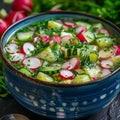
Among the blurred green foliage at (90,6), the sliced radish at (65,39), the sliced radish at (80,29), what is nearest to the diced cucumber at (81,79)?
the sliced radish at (65,39)

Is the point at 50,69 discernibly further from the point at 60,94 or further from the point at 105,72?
the point at 105,72

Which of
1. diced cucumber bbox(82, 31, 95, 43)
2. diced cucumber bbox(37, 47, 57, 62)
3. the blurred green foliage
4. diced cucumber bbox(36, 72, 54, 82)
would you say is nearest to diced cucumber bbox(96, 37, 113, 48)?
diced cucumber bbox(82, 31, 95, 43)

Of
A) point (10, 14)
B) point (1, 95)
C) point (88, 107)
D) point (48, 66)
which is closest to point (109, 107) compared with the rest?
point (88, 107)

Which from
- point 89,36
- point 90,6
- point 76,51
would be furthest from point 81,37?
point 90,6

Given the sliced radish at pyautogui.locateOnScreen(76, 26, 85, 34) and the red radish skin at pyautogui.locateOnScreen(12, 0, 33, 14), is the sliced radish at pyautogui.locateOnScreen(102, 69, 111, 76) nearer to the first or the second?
the sliced radish at pyautogui.locateOnScreen(76, 26, 85, 34)

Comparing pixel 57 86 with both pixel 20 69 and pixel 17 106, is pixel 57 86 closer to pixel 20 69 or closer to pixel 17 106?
pixel 20 69

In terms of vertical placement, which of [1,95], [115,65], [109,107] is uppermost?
[115,65]

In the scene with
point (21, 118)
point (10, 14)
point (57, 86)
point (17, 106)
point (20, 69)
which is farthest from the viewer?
point (10, 14)

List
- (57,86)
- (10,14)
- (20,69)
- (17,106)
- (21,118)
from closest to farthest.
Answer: (57,86) < (20,69) < (21,118) < (17,106) < (10,14)
